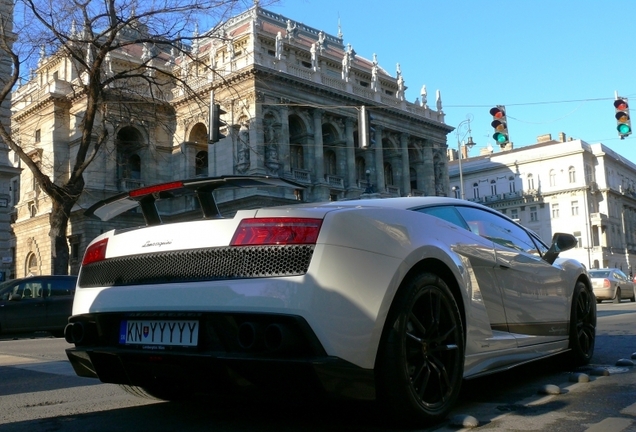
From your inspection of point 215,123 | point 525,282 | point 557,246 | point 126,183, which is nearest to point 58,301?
point 215,123

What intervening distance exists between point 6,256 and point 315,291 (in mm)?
29832

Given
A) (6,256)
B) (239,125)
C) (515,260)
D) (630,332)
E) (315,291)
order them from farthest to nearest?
(239,125)
(6,256)
(630,332)
(515,260)
(315,291)

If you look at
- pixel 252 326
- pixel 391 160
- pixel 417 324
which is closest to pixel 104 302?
pixel 252 326

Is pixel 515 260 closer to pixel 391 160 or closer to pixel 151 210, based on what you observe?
pixel 151 210

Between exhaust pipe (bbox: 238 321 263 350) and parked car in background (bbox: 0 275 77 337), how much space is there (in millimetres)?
13218

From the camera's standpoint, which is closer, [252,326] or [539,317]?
[252,326]

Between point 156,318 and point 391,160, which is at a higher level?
point 391,160

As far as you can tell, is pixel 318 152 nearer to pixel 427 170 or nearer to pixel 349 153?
pixel 349 153

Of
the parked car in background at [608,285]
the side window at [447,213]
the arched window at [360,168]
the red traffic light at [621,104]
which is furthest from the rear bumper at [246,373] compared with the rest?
the arched window at [360,168]

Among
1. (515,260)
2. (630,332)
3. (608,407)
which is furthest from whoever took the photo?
(630,332)

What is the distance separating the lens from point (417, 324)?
3.16 m

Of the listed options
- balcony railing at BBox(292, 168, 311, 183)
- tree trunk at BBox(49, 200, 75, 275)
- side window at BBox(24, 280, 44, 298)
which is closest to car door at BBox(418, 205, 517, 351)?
side window at BBox(24, 280, 44, 298)

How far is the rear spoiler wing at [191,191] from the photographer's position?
11.3ft

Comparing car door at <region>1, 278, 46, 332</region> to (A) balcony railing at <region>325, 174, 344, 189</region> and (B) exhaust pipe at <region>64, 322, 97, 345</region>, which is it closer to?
(B) exhaust pipe at <region>64, 322, 97, 345</region>
